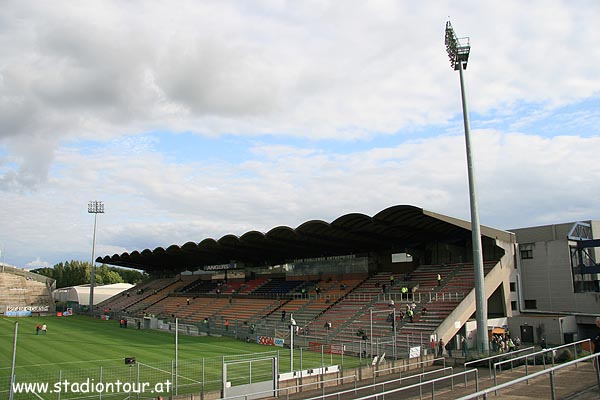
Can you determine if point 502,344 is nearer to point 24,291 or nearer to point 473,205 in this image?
point 473,205

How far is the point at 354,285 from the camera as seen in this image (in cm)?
5084

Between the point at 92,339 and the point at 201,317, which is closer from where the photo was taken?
the point at 92,339

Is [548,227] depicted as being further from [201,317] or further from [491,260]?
[201,317]

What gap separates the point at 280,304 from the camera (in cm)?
5388

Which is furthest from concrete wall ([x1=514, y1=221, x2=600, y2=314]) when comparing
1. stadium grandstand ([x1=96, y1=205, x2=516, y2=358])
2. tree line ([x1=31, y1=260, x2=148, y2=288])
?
tree line ([x1=31, y1=260, x2=148, y2=288])

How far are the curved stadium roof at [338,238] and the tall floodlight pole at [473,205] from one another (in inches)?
284

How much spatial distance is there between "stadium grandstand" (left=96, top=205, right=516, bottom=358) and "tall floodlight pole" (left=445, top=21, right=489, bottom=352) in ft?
13.2

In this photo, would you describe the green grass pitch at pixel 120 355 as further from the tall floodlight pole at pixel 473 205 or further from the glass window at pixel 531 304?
the glass window at pixel 531 304

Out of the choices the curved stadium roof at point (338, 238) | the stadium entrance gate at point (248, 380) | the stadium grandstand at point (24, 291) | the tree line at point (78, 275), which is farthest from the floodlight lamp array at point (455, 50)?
the tree line at point (78, 275)

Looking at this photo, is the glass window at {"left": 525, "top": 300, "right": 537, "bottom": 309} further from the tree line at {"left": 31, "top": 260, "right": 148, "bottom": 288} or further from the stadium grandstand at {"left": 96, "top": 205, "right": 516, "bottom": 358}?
the tree line at {"left": 31, "top": 260, "right": 148, "bottom": 288}

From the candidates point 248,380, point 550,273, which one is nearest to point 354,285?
point 550,273

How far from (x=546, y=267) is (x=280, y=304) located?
26.7 m

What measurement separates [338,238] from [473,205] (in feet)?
67.3

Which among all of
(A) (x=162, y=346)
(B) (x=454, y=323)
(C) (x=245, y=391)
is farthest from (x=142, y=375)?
(B) (x=454, y=323)
